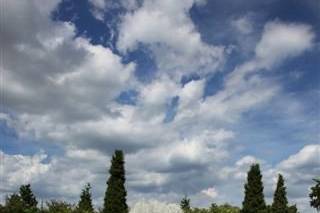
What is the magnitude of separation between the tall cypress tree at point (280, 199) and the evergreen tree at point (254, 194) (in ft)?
17.7

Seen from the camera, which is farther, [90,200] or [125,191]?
[90,200]

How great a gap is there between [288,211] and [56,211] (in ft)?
128

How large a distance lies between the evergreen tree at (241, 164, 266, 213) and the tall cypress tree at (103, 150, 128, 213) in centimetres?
1897

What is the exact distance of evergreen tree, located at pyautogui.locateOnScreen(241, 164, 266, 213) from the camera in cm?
7644

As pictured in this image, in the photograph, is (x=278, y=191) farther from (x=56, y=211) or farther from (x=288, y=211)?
(x=56, y=211)

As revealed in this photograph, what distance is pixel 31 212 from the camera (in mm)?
79812

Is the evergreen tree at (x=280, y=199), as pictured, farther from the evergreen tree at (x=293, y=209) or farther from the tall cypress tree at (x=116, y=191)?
the tall cypress tree at (x=116, y=191)

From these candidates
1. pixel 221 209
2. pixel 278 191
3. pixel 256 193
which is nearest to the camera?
pixel 256 193

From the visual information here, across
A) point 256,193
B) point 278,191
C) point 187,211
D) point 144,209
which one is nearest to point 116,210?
point 256,193

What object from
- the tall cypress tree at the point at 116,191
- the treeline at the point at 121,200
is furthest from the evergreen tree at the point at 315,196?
the tall cypress tree at the point at 116,191

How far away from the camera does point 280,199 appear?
82.8 meters

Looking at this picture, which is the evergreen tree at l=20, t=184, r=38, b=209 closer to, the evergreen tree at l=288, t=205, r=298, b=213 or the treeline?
the treeline

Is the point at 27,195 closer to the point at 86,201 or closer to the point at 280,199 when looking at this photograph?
the point at 86,201

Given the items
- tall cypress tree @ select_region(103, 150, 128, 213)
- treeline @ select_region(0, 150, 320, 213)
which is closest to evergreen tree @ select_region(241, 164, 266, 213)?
treeline @ select_region(0, 150, 320, 213)
